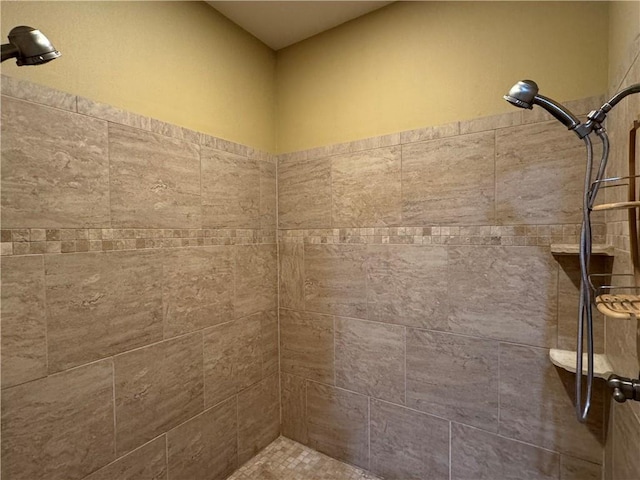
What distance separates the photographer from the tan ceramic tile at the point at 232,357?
147cm

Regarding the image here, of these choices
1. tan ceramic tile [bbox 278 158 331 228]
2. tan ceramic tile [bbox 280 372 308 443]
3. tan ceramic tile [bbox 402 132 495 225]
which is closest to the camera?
tan ceramic tile [bbox 402 132 495 225]

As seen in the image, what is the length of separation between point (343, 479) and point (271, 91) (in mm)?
2106

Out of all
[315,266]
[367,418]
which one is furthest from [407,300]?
[367,418]

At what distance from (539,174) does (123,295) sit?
1616 mm

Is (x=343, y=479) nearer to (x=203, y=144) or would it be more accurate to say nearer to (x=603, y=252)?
(x=603, y=252)

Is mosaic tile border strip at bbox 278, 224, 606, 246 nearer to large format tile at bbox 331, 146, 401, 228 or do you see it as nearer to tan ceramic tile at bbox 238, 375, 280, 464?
large format tile at bbox 331, 146, 401, 228

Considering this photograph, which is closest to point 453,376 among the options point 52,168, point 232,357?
point 232,357

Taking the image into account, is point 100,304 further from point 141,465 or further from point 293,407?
point 293,407

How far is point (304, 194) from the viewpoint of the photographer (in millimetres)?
1766

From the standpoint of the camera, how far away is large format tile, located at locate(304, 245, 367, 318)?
5.22 feet

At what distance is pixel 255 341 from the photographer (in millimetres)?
1714

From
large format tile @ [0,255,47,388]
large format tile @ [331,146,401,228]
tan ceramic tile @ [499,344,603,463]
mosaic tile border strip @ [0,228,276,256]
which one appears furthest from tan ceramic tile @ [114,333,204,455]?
tan ceramic tile @ [499,344,603,463]

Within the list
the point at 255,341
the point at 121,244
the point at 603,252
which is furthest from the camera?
the point at 255,341

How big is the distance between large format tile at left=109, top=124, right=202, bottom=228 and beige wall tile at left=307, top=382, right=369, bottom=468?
113cm
